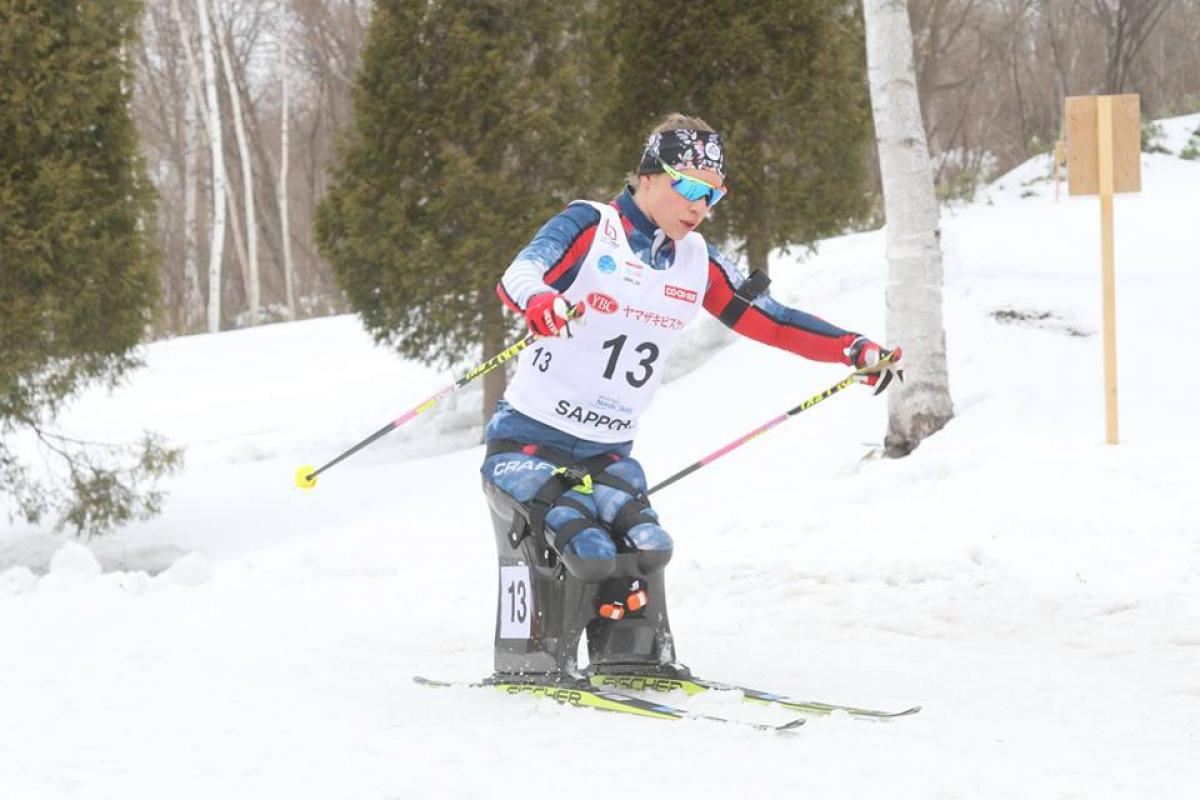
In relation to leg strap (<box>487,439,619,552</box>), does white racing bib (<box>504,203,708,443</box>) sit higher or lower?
higher

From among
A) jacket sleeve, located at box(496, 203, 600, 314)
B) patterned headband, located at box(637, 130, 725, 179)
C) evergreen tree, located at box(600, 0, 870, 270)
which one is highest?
evergreen tree, located at box(600, 0, 870, 270)

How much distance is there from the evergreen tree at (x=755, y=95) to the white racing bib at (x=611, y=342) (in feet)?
30.8

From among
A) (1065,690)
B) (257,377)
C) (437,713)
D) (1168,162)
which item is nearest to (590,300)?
(437,713)

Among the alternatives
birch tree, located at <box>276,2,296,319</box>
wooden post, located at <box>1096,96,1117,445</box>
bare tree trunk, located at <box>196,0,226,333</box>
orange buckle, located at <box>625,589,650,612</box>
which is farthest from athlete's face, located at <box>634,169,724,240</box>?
birch tree, located at <box>276,2,296,319</box>

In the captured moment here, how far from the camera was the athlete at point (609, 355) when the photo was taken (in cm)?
455

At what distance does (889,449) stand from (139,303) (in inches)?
231

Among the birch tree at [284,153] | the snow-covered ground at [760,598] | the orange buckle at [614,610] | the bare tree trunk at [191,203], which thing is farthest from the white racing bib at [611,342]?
the birch tree at [284,153]

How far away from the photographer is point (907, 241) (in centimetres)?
920

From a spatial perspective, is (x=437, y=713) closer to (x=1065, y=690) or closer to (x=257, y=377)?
(x=1065, y=690)

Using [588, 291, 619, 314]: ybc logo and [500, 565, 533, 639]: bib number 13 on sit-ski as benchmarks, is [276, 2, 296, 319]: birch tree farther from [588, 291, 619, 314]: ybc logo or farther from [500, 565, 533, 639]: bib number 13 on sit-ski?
[588, 291, 619, 314]: ybc logo

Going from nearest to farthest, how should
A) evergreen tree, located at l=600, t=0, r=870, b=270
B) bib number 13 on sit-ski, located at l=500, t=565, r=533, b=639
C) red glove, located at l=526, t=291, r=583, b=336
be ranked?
red glove, located at l=526, t=291, r=583, b=336
bib number 13 on sit-ski, located at l=500, t=565, r=533, b=639
evergreen tree, located at l=600, t=0, r=870, b=270

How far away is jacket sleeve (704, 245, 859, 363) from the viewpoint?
4.97 meters

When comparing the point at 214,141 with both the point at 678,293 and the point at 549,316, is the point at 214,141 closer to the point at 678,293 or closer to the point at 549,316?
the point at 678,293

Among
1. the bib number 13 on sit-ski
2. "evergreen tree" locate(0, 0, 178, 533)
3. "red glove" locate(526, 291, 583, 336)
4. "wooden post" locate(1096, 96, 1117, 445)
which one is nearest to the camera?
"red glove" locate(526, 291, 583, 336)
